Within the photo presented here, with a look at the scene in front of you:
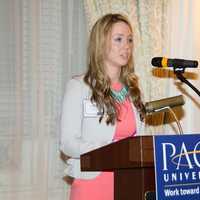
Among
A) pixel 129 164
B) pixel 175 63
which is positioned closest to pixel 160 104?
pixel 175 63

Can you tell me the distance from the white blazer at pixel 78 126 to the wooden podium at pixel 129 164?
354 mm

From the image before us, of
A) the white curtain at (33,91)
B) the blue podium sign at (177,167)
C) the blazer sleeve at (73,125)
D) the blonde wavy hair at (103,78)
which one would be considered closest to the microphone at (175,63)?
the blonde wavy hair at (103,78)

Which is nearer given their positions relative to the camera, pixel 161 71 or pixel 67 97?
pixel 67 97

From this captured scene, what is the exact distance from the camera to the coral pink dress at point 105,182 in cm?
199

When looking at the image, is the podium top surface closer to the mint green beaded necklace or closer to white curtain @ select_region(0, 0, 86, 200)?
the mint green beaded necklace

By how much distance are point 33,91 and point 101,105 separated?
1217 millimetres

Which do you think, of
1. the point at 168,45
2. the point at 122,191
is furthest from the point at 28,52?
the point at 122,191

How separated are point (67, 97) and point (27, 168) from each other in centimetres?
126

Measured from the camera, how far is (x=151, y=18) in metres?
3.44

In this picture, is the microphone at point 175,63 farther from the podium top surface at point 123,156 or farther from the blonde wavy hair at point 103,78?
the podium top surface at point 123,156

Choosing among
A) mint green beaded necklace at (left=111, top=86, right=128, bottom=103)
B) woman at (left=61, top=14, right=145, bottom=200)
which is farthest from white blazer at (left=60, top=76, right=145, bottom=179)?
mint green beaded necklace at (left=111, top=86, right=128, bottom=103)

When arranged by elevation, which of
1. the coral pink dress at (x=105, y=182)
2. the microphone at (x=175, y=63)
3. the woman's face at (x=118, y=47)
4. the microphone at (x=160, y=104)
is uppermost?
the woman's face at (x=118, y=47)

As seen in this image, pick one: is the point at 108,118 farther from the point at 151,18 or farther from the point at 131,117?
the point at 151,18

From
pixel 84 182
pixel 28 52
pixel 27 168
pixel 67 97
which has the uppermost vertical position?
pixel 28 52
